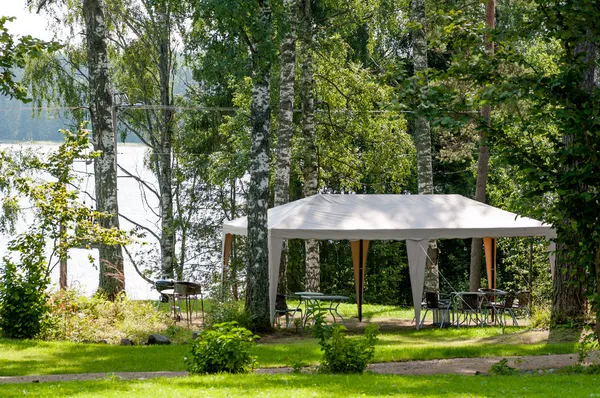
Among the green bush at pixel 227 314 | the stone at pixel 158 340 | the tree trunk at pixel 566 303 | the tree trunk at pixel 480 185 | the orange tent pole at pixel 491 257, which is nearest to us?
the stone at pixel 158 340

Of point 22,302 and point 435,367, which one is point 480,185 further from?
point 22,302

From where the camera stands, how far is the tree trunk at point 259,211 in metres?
13.2

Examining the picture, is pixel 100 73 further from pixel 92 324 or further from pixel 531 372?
pixel 531 372

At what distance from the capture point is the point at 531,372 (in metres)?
9.11

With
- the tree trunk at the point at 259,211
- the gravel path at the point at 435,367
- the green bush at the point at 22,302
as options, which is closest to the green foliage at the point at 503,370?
the gravel path at the point at 435,367

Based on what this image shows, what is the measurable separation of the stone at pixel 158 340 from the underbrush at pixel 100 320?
19 cm

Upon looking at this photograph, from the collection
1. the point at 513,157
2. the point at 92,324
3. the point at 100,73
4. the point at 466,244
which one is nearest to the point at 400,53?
the point at 466,244

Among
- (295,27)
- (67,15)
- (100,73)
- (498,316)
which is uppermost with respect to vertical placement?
(67,15)

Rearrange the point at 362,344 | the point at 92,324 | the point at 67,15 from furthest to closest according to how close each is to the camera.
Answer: the point at 67,15
the point at 92,324
the point at 362,344

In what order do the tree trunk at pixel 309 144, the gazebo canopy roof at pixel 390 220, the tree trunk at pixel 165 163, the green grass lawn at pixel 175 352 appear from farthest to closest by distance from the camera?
the tree trunk at pixel 165 163 → the tree trunk at pixel 309 144 → the gazebo canopy roof at pixel 390 220 → the green grass lawn at pixel 175 352

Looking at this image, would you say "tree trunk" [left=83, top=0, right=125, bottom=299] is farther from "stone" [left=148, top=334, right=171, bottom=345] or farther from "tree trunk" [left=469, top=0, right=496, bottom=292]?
"tree trunk" [left=469, top=0, right=496, bottom=292]

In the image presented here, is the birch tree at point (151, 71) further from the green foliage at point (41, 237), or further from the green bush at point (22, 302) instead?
the green bush at point (22, 302)

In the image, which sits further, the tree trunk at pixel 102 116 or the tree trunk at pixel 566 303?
the tree trunk at pixel 102 116

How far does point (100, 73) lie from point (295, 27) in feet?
12.7
